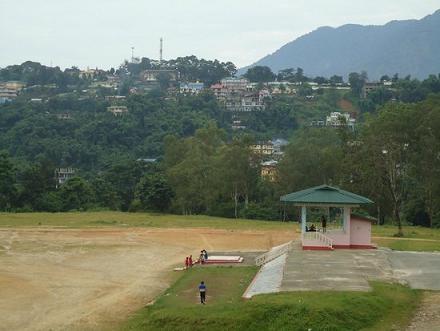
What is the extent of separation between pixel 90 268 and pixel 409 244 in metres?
17.6

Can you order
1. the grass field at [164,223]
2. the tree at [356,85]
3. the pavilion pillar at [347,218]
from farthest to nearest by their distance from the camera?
the tree at [356,85] → the grass field at [164,223] → the pavilion pillar at [347,218]

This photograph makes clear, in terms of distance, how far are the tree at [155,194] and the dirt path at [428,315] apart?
41.6 m

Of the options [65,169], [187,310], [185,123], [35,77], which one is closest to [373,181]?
[187,310]

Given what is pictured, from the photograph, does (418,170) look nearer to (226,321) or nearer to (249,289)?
(249,289)

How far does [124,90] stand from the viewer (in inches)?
7357

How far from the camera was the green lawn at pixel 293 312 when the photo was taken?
771 inches

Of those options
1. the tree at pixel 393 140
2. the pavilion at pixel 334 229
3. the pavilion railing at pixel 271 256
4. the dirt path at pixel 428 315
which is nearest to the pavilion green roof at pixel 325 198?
the pavilion at pixel 334 229

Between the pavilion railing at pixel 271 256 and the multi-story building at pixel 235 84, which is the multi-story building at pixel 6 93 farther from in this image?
the pavilion railing at pixel 271 256

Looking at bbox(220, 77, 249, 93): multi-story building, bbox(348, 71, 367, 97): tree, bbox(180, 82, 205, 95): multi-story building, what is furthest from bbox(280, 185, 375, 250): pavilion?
bbox(220, 77, 249, 93): multi-story building

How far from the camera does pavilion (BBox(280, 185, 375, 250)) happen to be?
32.2 meters

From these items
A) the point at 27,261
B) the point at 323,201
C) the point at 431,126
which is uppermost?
the point at 431,126

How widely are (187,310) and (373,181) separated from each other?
32.9m

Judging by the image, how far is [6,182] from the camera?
67188mm

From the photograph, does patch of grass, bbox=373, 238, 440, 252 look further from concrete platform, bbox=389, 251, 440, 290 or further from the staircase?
the staircase
